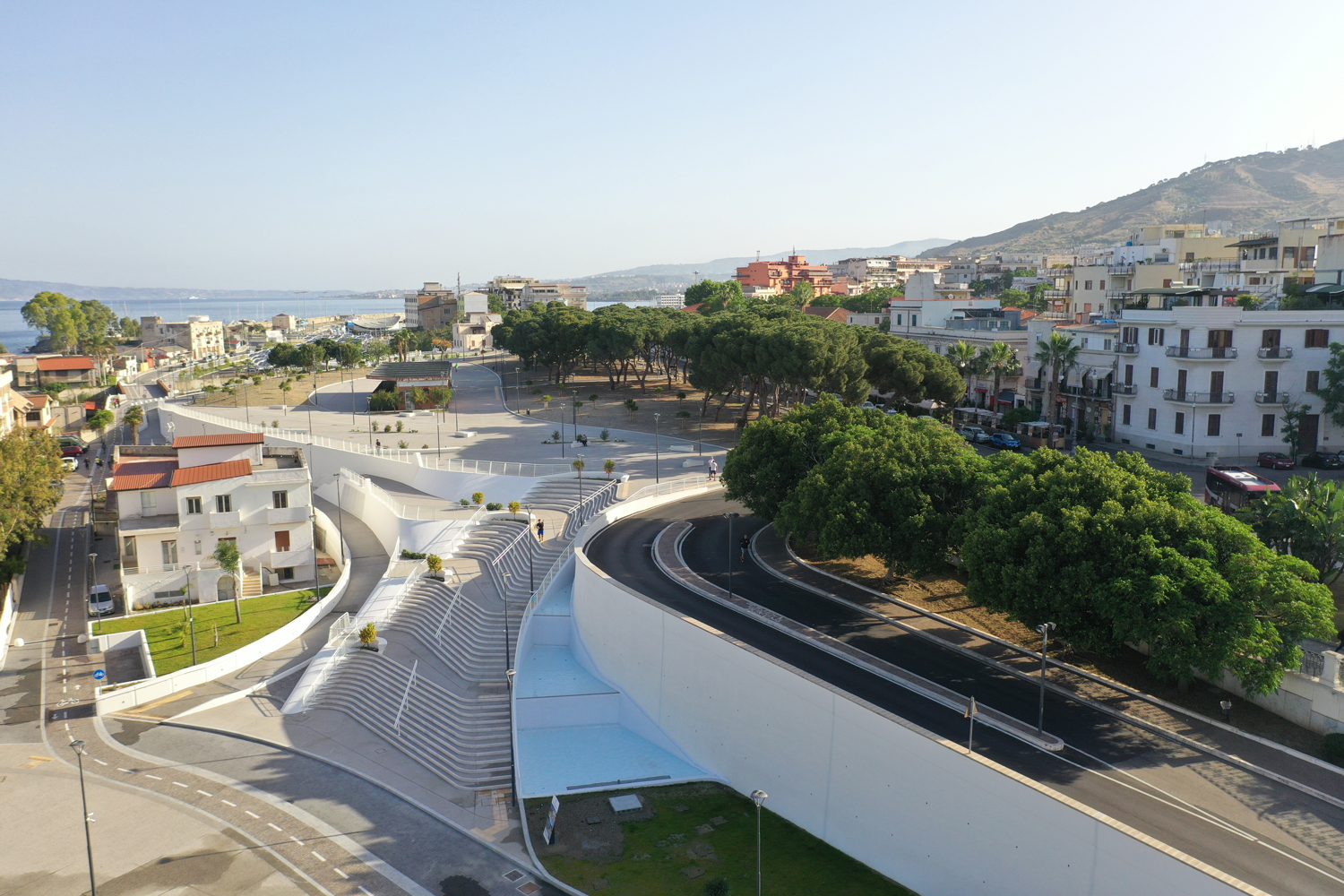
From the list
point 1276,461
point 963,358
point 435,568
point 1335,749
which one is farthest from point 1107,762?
point 963,358

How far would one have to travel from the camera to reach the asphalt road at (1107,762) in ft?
68.6

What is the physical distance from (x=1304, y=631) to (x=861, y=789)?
42.2 ft

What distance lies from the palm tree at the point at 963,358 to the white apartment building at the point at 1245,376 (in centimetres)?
1987

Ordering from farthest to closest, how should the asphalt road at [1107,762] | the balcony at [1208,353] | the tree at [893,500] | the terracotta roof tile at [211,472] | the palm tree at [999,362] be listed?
the palm tree at [999,362]
the balcony at [1208,353]
the terracotta roof tile at [211,472]
the tree at [893,500]
the asphalt road at [1107,762]

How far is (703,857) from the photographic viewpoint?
2659 cm

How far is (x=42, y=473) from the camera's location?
177 ft

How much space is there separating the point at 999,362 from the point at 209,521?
59339 mm

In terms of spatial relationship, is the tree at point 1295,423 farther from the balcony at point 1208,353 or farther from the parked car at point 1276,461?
the balcony at point 1208,353

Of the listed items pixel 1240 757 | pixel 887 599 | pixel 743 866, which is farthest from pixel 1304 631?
pixel 743 866

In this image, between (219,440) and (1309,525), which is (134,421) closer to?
(219,440)

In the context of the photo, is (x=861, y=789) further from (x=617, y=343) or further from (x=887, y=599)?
(x=617, y=343)

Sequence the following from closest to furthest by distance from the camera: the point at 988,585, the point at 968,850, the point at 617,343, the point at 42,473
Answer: the point at 968,850 < the point at 988,585 < the point at 42,473 < the point at 617,343

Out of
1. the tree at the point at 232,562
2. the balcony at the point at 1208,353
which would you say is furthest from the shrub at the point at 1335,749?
the tree at the point at 232,562

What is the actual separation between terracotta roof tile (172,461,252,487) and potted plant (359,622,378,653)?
16.0 m
